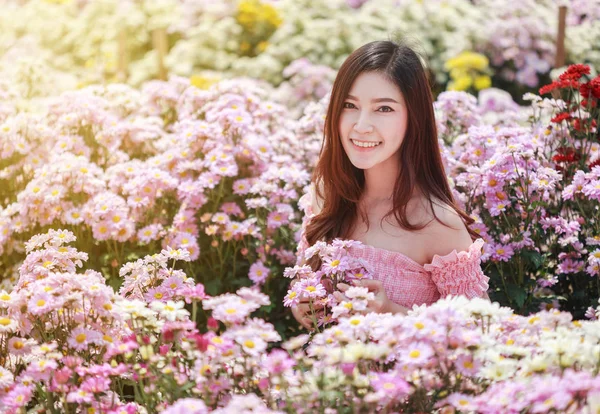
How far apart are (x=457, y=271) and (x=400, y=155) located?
48cm

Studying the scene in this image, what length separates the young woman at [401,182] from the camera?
2.64 m

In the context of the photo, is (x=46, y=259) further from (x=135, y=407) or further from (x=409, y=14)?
(x=409, y=14)

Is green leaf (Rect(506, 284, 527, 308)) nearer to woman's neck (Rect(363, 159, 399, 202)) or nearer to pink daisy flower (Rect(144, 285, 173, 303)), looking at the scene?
woman's neck (Rect(363, 159, 399, 202))

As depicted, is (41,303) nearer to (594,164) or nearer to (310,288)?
(310,288)

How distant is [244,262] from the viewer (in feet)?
11.3

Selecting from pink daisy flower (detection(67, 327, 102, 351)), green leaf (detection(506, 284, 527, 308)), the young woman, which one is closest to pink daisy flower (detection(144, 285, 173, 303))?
pink daisy flower (detection(67, 327, 102, 351))

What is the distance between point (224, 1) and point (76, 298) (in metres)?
7.23

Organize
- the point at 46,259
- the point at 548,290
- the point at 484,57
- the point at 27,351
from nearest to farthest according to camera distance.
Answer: the point at 27,351 → the point at 46,259 → the point at 548,290 → the point at 484,57

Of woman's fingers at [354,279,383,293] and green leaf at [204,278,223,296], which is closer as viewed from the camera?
woman's fingers at [354,279,383,293]

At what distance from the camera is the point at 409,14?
825cm

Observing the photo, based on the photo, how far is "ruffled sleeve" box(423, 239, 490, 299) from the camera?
260cm

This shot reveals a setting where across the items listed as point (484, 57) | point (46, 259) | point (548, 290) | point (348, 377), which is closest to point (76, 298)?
point (46, 259)

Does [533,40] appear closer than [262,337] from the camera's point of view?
No

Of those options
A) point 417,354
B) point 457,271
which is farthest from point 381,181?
point 417,354
